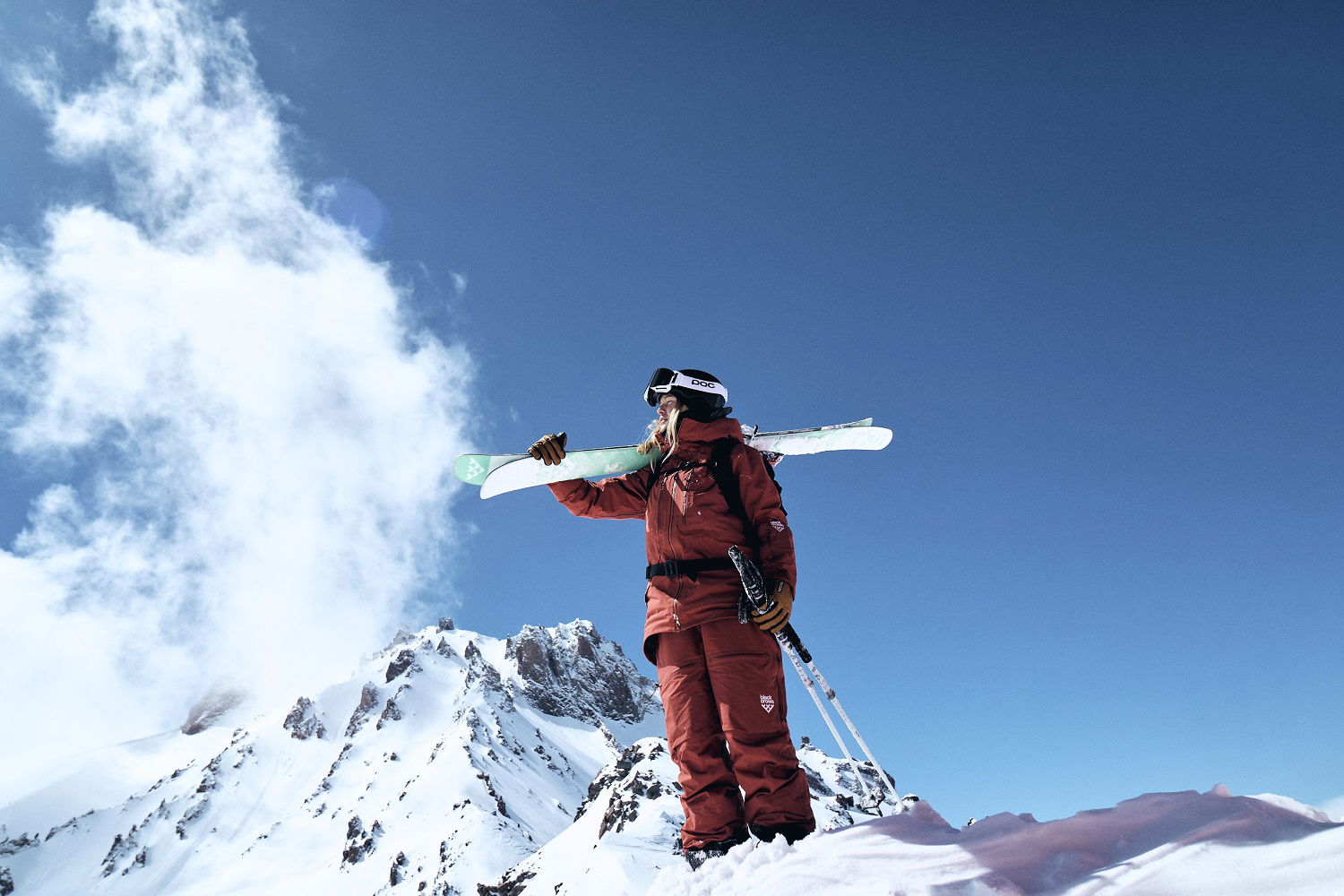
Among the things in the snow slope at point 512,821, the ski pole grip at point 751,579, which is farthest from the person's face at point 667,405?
the snow slope at point 512,821

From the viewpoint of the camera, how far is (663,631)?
441 cm

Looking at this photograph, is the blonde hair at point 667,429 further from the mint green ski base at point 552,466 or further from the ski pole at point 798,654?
the ski pole at point 798,654

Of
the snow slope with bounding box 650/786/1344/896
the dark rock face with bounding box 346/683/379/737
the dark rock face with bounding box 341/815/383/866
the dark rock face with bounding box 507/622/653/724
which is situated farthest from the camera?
the dark rock face with bounding box 507/622/653/724

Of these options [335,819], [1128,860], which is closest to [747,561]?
[1128,860]

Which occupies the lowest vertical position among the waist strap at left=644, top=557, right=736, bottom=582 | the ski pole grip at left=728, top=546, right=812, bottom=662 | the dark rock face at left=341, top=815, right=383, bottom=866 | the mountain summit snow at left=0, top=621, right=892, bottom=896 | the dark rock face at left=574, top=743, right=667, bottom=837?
the ski pole grip at left=728, top=546, right=812, bottom=662

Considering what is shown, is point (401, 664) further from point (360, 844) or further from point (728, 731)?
point (728, 731)

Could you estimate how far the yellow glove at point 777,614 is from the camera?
13.6ft

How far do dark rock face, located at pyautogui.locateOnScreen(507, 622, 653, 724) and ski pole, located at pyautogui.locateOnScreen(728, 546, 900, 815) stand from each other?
561ft

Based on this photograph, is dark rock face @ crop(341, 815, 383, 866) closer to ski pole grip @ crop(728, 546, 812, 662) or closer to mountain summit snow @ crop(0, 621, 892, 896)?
mountain summit snow @ crop(0, 621, 892, 896)

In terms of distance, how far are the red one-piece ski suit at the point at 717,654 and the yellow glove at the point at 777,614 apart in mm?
119

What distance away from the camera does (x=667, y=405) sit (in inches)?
211

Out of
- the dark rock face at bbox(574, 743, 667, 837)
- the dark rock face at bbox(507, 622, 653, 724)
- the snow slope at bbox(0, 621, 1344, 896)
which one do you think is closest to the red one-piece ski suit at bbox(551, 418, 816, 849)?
the snow slope at bbox(0, 621, 1344, 896)

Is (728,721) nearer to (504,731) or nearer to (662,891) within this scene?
(662,891)

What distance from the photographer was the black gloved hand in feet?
17.1
